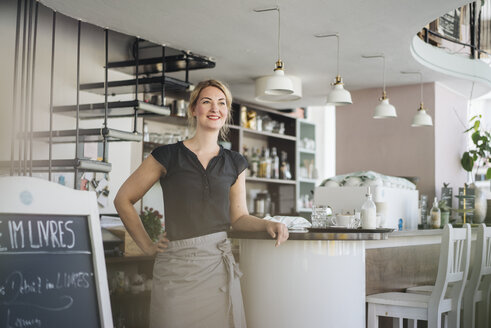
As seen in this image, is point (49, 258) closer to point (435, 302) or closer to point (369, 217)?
point (369, 217)

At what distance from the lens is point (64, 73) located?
5238 mm

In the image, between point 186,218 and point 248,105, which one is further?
point 248,105

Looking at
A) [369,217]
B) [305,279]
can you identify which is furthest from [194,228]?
[369,217]

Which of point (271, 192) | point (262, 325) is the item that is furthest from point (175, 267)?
point (271, 192)

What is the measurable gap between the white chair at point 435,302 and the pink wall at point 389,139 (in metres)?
3.38

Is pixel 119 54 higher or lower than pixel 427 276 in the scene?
higher

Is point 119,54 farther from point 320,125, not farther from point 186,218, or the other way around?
point 320,125

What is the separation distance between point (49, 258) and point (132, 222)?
0.44 metres

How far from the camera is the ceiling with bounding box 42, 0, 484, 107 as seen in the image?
4.10m

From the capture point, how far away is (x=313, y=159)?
9.06 metres

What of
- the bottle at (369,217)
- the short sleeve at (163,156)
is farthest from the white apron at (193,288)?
the bottle at (369,217)

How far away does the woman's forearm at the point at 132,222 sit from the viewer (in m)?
2.33

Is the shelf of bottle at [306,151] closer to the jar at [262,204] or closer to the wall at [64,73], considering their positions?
the jar at [262,204]

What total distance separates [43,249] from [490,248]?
3.09 meters
